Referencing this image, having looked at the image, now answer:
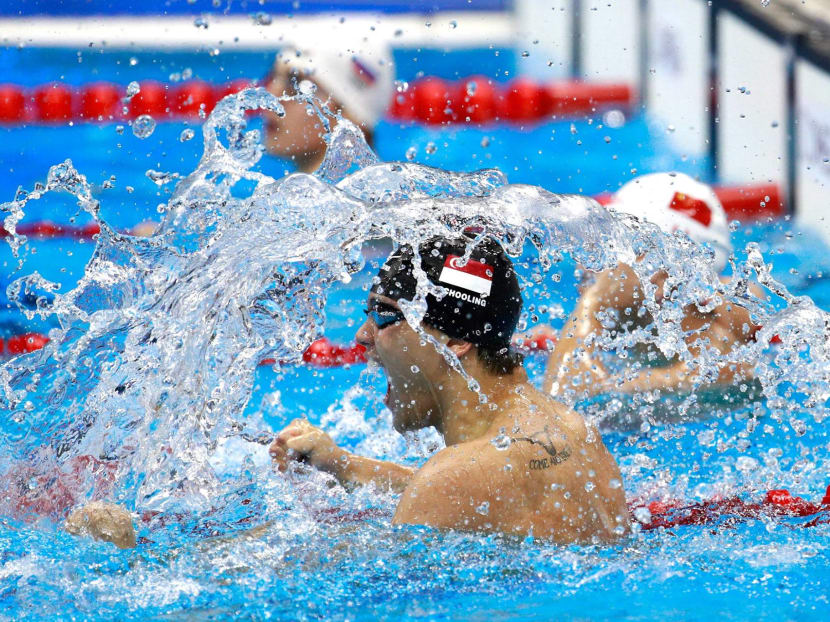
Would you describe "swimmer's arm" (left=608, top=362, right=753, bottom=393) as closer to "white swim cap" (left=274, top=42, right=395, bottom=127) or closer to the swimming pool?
the swimming pool

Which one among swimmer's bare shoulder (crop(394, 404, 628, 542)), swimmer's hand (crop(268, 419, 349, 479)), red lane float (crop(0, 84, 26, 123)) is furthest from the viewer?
red lane float (crop(0, 84, 26, 123))

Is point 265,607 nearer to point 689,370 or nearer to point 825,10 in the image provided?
point 689,370

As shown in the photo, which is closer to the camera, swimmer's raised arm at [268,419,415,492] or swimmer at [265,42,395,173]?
swimmer's raised arm at [268,419,415,492]

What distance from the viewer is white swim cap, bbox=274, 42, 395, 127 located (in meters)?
4.80

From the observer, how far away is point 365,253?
5.35 metres

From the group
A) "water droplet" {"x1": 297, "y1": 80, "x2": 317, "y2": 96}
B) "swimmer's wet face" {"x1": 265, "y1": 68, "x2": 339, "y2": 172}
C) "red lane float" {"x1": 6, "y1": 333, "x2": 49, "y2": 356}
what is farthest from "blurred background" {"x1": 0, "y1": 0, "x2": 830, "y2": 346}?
"red lane float" {"x1": 6, "y1": 333, "x2": 49, "y2": 356}

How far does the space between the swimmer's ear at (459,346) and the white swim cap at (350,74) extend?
270 centimetres

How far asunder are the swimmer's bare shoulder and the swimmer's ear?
163 mm

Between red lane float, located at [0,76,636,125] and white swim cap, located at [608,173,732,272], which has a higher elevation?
red lane float, located at [0,76,636,125]

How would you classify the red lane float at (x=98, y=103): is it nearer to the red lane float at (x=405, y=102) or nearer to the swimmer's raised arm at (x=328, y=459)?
the red lane float at (x=405, y=102)

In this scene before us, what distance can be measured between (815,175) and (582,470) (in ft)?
11.9

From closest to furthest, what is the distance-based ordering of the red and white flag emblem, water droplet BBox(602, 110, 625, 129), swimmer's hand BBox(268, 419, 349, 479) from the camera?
the red and white flag emblem < swimmer's hand BBox(268, 419, 349, 479) < water droplet BBox(602, 110, 625, 129)

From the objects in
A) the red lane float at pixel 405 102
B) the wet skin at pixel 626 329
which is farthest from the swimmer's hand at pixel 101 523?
the red lane float at pixel 405 102

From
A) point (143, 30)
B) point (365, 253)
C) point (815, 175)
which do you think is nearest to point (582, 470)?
point (365, 253)
